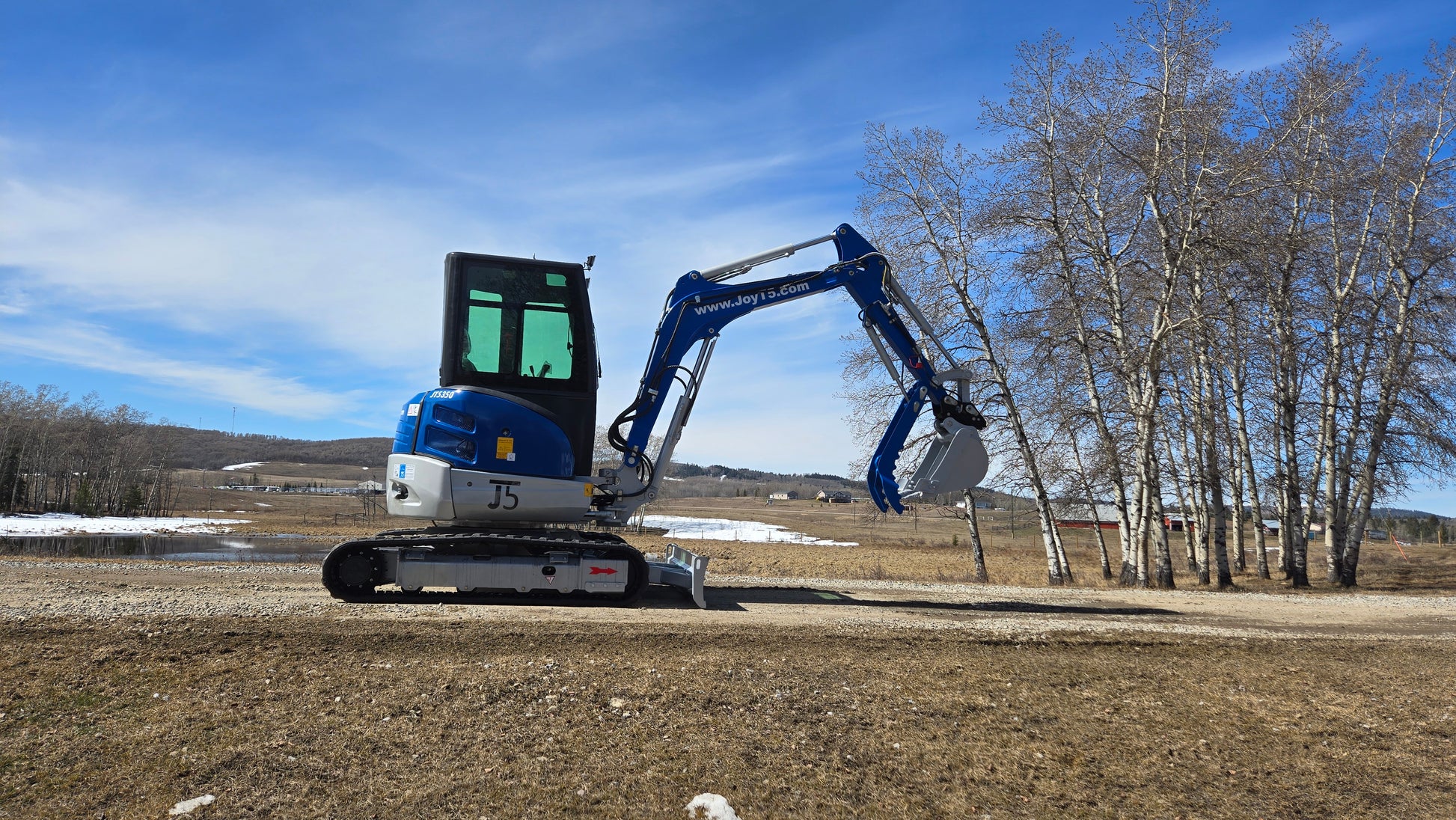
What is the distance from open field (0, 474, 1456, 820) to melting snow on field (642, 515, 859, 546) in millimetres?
35116

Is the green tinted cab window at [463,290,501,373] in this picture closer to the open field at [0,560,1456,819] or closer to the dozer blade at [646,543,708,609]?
the open field at [0,560,1456,819]

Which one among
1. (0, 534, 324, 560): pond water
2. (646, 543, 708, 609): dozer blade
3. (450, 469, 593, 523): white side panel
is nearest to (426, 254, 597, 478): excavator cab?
(450, 469, 593, 523): white side panel

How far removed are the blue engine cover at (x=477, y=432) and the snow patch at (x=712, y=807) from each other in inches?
204

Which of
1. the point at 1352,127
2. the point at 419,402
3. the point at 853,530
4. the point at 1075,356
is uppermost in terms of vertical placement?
the point at 1352,127

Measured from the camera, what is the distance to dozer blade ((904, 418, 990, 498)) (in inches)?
434

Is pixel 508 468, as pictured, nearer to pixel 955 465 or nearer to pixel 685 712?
pixel 685 712

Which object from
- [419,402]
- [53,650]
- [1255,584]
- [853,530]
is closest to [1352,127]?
[1255,584]

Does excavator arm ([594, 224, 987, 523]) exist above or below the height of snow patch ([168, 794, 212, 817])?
above

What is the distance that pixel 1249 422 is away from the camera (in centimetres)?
2073

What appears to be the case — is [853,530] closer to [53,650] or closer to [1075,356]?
[1075,356]

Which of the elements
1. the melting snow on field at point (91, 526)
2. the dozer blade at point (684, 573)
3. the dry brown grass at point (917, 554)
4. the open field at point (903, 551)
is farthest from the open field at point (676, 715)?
the melting snow on field at point (91, 526)

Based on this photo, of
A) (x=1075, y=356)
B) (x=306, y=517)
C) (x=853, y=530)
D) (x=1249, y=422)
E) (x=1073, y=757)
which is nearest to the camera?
(x=1073, y=757)

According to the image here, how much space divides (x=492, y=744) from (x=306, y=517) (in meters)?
59.3

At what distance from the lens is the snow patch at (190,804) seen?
4570 mm
